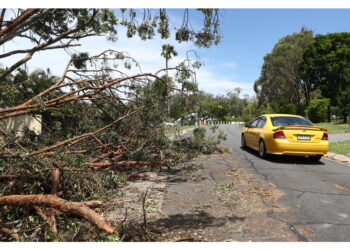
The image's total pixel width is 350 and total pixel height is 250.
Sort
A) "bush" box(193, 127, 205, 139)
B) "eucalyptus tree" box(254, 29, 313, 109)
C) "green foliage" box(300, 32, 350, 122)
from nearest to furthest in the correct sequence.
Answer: "bush" box(193, 127, 205, 139) → "green foliage" box(300, 32, 350, 122) → "eucalyptus tree" box(254, 29, 313, 109)

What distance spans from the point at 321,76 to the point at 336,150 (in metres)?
30.7

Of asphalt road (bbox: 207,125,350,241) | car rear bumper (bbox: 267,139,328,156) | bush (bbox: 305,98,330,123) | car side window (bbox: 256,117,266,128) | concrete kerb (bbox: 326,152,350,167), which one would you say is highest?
bush (bbox: 305,98,330,123)

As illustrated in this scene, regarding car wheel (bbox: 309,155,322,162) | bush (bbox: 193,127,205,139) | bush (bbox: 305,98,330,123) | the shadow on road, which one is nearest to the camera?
the shadow on road

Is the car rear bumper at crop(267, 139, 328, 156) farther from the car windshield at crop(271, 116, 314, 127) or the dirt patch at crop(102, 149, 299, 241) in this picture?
the dirt patch at crop(102, 149, 299, 241)

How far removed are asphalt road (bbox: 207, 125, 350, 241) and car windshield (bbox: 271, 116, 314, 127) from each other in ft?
3.77

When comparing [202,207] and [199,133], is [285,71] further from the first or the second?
[202,207]

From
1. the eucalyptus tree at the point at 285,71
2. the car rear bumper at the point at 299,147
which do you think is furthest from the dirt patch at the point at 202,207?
the eucalyptus tree at the point at 285,71

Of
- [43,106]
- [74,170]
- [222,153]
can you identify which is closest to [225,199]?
[74,170]

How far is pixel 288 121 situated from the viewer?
32.4ft

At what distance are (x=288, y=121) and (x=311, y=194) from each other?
4.55 m

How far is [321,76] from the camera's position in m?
38.7

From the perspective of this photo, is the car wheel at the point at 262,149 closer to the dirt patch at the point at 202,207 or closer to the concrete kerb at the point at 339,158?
the dirt patch at the point at 202,207

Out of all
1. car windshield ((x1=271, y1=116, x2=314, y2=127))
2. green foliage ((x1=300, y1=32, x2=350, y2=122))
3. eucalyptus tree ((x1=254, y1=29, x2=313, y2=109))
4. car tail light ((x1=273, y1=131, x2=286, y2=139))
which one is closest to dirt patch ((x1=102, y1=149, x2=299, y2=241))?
car tail light ((x1=273, y1=131, x2=286, y2=139))

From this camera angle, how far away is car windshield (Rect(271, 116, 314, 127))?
9750 mm
